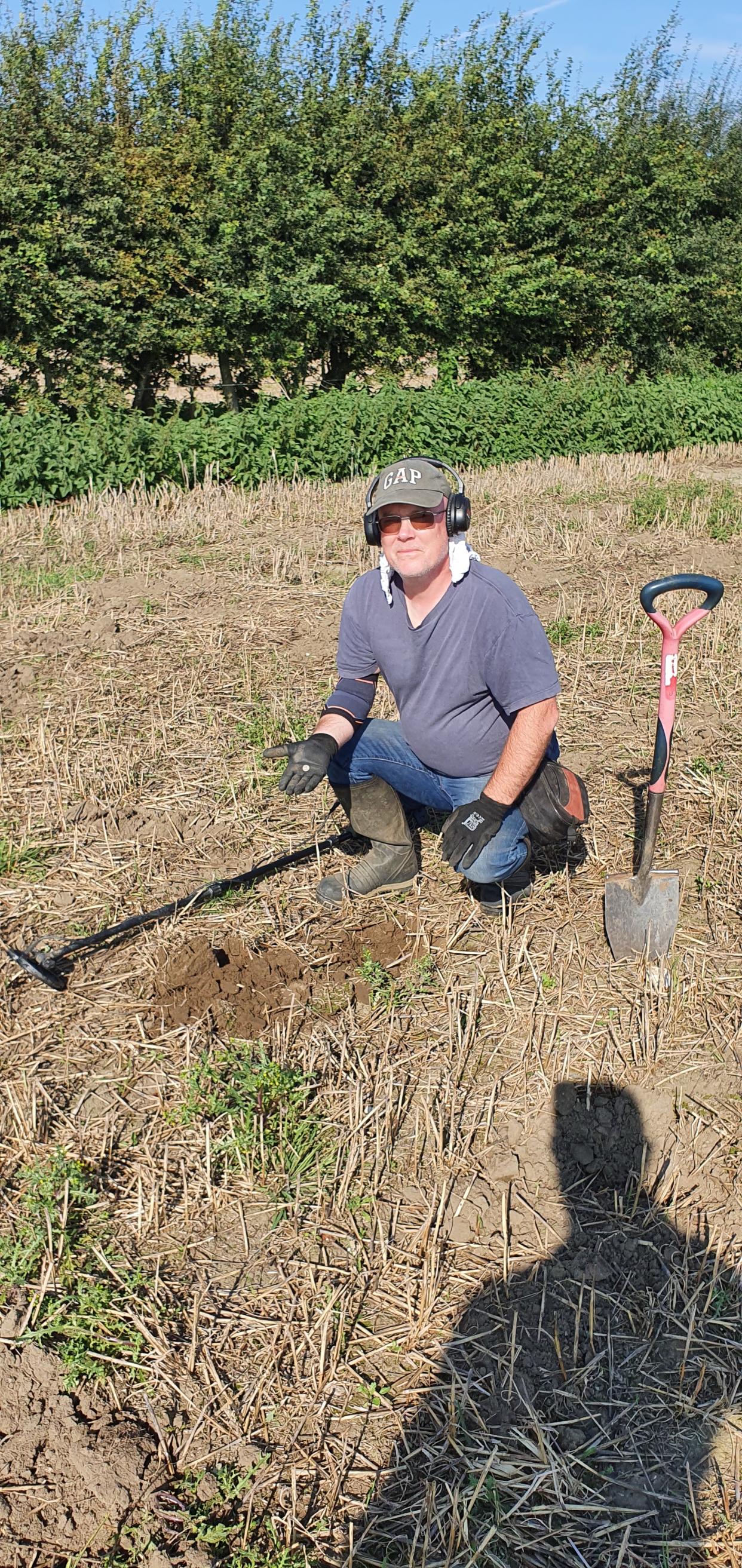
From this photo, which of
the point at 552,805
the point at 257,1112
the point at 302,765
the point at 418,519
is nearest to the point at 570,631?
the point at 552,805

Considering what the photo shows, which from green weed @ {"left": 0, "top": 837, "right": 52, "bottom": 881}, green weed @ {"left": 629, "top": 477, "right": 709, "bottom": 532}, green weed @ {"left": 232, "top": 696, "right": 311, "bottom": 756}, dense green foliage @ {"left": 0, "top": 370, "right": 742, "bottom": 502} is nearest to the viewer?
green weed @ {"left": 0, "top": 837, "right": 52, "bottom": 881}

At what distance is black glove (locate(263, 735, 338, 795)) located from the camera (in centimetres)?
391

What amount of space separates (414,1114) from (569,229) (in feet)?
63.7

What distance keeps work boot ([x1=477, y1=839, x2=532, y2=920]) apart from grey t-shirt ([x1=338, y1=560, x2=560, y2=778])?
0.46 metres

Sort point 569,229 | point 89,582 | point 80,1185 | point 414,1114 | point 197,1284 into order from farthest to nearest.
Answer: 1. point 569,229
2. point 89,582
3. point 414,1114
4. point 80,1185
5. point 197,1284

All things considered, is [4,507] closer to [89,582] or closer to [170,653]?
[89,582]

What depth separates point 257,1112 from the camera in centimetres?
343

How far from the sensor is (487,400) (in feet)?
50.5

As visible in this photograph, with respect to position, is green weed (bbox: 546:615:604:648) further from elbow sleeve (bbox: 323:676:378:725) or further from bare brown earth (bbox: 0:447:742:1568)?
elbow sleeve (bbox: 323:676:378:725)

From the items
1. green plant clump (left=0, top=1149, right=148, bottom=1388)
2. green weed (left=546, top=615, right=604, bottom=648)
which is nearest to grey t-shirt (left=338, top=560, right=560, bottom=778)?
green plant clump (left=0, top=1149, right=148, bottom=1388)

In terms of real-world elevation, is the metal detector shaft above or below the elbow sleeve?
below

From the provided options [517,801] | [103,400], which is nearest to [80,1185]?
[517,801]

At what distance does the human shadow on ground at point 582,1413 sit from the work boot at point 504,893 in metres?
1.33

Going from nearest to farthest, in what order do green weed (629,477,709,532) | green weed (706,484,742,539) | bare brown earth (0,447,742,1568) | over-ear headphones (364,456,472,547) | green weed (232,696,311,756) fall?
bare brown earth (0,447,742,1568) < over-ear headphones (364,456,472,547) < green weed (232,696,311,756) < green weed (706,484,742,539) < green weed (629,477,709,532)
